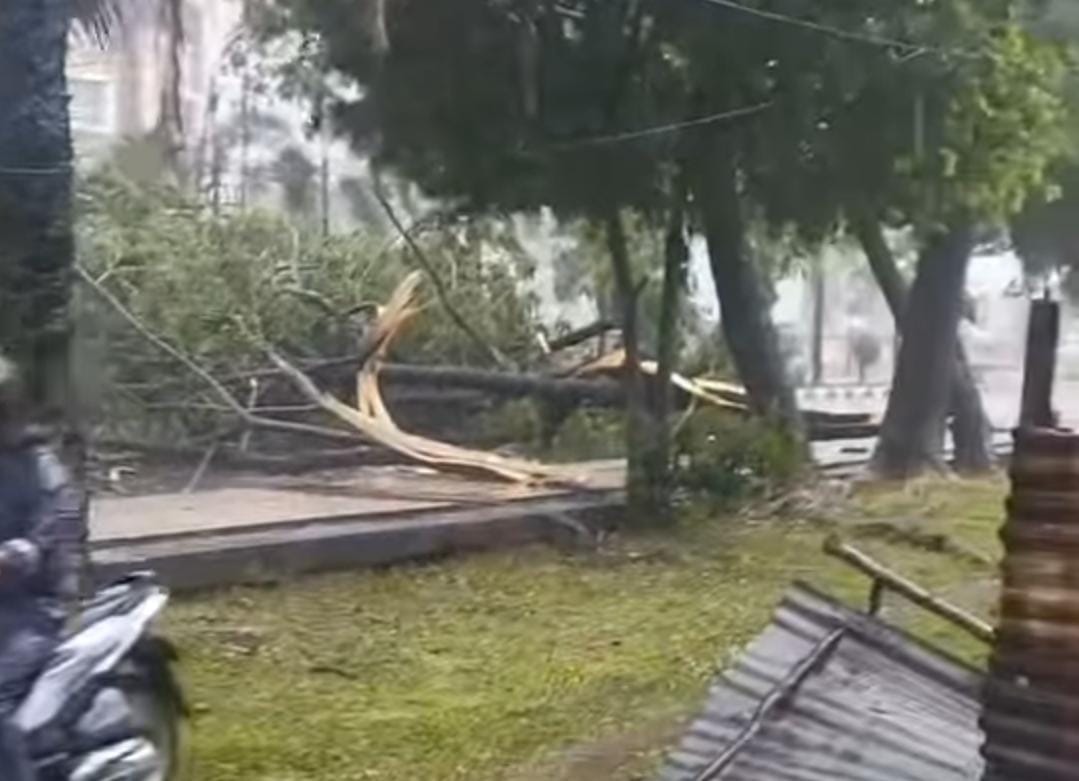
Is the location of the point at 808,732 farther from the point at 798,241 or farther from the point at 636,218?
the point at 798,241

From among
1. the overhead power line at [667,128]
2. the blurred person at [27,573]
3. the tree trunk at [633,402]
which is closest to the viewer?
the blurred person at [27,573]

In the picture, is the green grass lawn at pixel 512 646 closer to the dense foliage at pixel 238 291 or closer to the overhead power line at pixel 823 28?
the dense foliage at pixel 238 291

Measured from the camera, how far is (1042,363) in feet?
9.99


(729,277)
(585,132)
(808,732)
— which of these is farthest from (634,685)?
(729,277)

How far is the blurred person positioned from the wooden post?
77.3 inches

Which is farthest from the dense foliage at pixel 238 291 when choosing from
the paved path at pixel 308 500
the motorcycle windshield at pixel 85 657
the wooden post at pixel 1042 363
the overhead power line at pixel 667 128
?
the wooden post at pixel 1042 363

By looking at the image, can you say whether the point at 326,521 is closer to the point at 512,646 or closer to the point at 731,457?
the point at 512,646

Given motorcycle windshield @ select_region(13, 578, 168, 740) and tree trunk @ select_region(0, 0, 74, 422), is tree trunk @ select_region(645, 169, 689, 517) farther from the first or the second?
motorcycle windshield @ select_region(13, 578, 168, 740)

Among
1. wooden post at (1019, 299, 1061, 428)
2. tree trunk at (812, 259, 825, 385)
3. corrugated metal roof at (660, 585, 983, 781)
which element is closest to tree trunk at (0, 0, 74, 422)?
corrugated metal roof at (660, 585, 983, 781)

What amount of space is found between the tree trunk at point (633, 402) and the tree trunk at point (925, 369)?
8.29ft

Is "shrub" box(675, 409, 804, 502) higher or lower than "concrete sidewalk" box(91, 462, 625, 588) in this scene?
higher

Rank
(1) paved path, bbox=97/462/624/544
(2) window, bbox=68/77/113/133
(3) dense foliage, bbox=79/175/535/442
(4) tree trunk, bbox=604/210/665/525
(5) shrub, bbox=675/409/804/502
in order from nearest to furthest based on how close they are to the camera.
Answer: (2) window, bbox=68/77/113/133 → (3) dense foliage, bbox=79/175/535/442 → (1) paved path, bbox=97/462/624/544 → (4) tree trunk, bbox=604/210/665/525 → (5) shrub, bbox=675/409/804/502

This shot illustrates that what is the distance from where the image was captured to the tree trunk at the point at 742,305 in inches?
377

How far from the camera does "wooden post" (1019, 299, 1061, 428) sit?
301 centimetres
